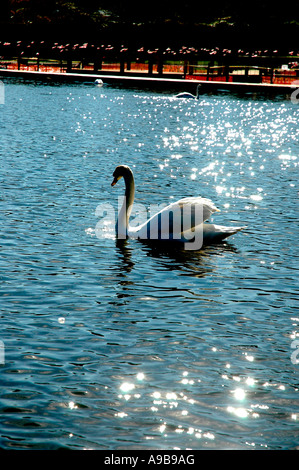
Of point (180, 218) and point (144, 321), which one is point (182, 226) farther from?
point (144, 321)

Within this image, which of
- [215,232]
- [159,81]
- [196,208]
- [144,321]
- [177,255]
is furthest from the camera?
[159,81]

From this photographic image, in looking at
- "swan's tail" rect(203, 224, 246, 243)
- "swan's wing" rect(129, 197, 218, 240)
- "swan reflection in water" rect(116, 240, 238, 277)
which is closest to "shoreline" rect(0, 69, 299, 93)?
"swan's tail" rect(203, 224, 246, 243)

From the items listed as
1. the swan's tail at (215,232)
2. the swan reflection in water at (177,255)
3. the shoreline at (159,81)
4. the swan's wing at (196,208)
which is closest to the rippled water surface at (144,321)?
the swan reflection in water at (177,255)

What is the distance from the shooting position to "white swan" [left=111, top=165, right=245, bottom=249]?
14.1 m

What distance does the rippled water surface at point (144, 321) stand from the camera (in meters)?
7.64

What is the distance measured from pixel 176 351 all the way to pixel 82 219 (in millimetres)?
7930

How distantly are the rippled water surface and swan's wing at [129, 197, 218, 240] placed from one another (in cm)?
34

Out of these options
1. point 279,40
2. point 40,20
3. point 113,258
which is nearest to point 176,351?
point 113,258

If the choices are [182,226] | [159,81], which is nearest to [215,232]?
[182,226]

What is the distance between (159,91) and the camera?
2504 inches

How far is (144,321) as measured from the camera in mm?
10469

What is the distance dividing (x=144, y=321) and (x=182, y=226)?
4.11m

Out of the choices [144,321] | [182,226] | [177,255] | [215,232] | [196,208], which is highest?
[196,208]

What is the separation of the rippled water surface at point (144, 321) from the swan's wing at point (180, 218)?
0.34 metres
